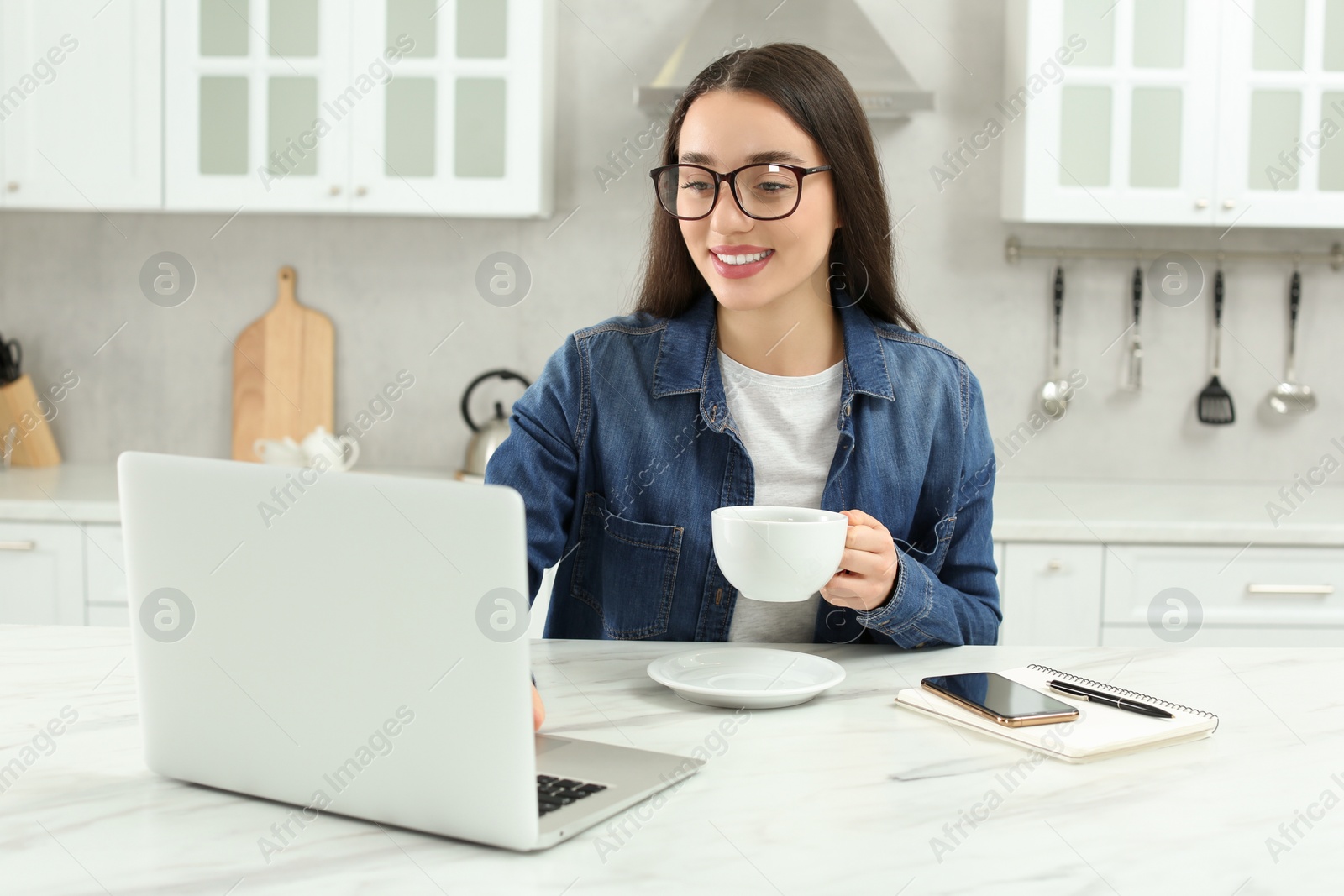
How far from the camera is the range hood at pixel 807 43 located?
255 cm

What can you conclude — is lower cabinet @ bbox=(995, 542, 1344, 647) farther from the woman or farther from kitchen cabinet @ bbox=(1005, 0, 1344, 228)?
the woman

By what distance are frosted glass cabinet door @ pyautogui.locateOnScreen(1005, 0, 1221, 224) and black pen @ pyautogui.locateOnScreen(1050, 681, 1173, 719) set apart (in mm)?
1765

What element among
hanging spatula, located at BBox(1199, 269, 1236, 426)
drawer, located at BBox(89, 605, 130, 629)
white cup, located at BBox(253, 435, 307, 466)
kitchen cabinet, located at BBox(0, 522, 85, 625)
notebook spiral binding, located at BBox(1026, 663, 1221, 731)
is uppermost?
hanging spatula, located at BBox(1199, 269, 1236, 426)

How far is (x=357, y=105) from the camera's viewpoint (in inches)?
102

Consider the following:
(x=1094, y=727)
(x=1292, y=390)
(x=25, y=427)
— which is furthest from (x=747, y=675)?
(x=25, y=427)

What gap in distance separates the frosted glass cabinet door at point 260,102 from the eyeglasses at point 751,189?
4.92ft

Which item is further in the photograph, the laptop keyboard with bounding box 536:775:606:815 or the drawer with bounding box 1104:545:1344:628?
the drawer with bounding box 1104:545:1344:628

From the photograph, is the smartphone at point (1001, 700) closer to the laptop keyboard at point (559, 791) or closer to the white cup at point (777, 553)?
the white cup at point (777, 553)

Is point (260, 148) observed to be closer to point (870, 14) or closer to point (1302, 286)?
point (870, 14)

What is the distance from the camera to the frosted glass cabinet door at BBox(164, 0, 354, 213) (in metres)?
2.58

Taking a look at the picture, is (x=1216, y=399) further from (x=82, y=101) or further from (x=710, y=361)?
(x=82, y=101)

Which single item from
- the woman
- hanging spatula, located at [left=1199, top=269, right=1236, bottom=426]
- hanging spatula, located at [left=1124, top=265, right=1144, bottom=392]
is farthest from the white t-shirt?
hanging spatula, located at [left=1199, top=269, right=1236, bottom=426]

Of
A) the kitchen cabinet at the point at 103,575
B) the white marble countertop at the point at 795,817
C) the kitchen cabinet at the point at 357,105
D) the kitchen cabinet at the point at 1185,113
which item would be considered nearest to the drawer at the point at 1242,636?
the kitchen cabinet at the point at 1185,113

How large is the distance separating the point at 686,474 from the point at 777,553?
43 cm
